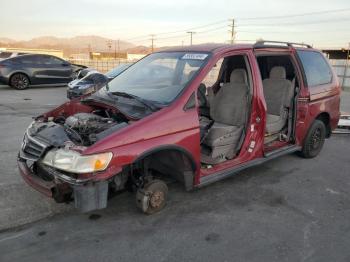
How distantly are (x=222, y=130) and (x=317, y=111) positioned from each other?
201 cm

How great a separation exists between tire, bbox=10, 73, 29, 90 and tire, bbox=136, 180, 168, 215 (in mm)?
13019

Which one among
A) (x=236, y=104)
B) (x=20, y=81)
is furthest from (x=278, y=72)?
(x=20, y=81)

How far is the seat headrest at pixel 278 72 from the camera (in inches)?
208

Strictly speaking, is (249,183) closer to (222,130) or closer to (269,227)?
(222,130)

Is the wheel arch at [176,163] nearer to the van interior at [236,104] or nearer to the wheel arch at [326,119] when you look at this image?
the van interior at [236,104]

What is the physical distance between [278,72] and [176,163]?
2.62m

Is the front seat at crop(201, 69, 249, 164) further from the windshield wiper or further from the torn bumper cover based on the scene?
the torn bumper cover

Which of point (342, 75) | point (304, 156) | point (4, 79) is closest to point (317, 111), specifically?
point (304, 156)

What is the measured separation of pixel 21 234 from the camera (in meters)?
3.25

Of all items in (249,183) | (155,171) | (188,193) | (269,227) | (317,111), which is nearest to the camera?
(269,227)

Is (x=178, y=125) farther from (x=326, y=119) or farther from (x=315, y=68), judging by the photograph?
(x=326, y=119)

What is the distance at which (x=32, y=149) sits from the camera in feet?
11.4

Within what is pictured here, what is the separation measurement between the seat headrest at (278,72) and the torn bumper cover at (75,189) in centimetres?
340

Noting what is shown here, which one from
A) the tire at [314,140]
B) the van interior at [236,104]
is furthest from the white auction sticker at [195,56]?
the tire at [314,140]
